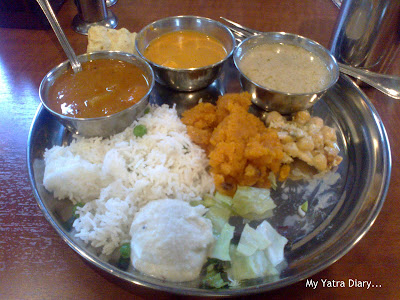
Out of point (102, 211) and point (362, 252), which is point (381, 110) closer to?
point (362, 252)

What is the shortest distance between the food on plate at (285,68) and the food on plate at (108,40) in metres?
1.05

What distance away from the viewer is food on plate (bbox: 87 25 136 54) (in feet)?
8.34

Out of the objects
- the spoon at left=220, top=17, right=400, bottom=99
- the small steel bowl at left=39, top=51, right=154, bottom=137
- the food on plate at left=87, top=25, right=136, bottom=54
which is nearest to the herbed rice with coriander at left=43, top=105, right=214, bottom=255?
the small steel bowl at left=39, top=51, right=154, bottom=137

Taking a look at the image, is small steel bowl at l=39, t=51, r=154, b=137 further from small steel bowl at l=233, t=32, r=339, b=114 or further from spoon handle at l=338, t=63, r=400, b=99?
spoon handle at l=338, t=63, r=400, b=99

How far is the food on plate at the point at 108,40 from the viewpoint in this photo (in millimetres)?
2541

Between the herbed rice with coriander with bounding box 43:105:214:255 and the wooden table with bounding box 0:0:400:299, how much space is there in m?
0.22

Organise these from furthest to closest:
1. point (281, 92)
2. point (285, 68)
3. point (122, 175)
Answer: point (285, 68)
point (281, 92)
point (122, 175)

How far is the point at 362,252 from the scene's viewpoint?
1811 mm

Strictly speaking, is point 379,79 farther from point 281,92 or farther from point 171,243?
point 171,243

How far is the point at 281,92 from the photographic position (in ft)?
7.37

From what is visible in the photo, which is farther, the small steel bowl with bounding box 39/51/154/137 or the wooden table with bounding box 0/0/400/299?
the small steel bowl with bounding box 39/51/154/137

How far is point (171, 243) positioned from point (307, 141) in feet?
4.10

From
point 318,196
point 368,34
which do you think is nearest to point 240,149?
point 318,196

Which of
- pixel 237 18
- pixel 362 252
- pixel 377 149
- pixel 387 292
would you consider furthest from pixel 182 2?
pixel 387 292
